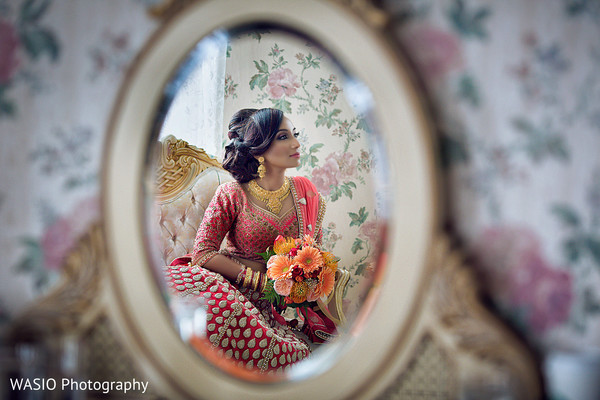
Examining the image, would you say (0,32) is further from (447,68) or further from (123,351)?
(447,68)

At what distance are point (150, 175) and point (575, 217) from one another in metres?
0.81

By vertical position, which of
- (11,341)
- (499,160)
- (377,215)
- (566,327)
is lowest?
(11,341)

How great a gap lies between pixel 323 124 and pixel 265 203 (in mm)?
506

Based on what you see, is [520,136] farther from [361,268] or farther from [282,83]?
[282,83]

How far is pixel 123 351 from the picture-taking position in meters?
0.92

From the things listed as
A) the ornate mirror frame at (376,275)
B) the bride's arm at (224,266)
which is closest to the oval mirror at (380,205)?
the ornate mirror frame at (376,275)

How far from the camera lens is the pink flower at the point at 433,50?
0.79 meters

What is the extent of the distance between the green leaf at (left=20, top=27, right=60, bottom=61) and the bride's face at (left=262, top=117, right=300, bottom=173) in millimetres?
813

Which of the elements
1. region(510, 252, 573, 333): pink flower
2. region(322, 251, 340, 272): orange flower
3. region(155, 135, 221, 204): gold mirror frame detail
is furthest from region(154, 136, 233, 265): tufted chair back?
region(510, 252, 573, 333): pink flower

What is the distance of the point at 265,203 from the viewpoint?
164 cm

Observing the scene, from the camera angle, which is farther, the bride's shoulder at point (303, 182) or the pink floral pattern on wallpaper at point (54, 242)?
the bride's shoulder at point (303, 182)

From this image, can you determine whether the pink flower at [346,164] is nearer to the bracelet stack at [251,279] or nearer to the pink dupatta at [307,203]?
the pink dupatta at [307,203]

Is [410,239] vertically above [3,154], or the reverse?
[410,239]

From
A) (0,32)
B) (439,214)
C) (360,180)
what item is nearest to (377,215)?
(360,180)
